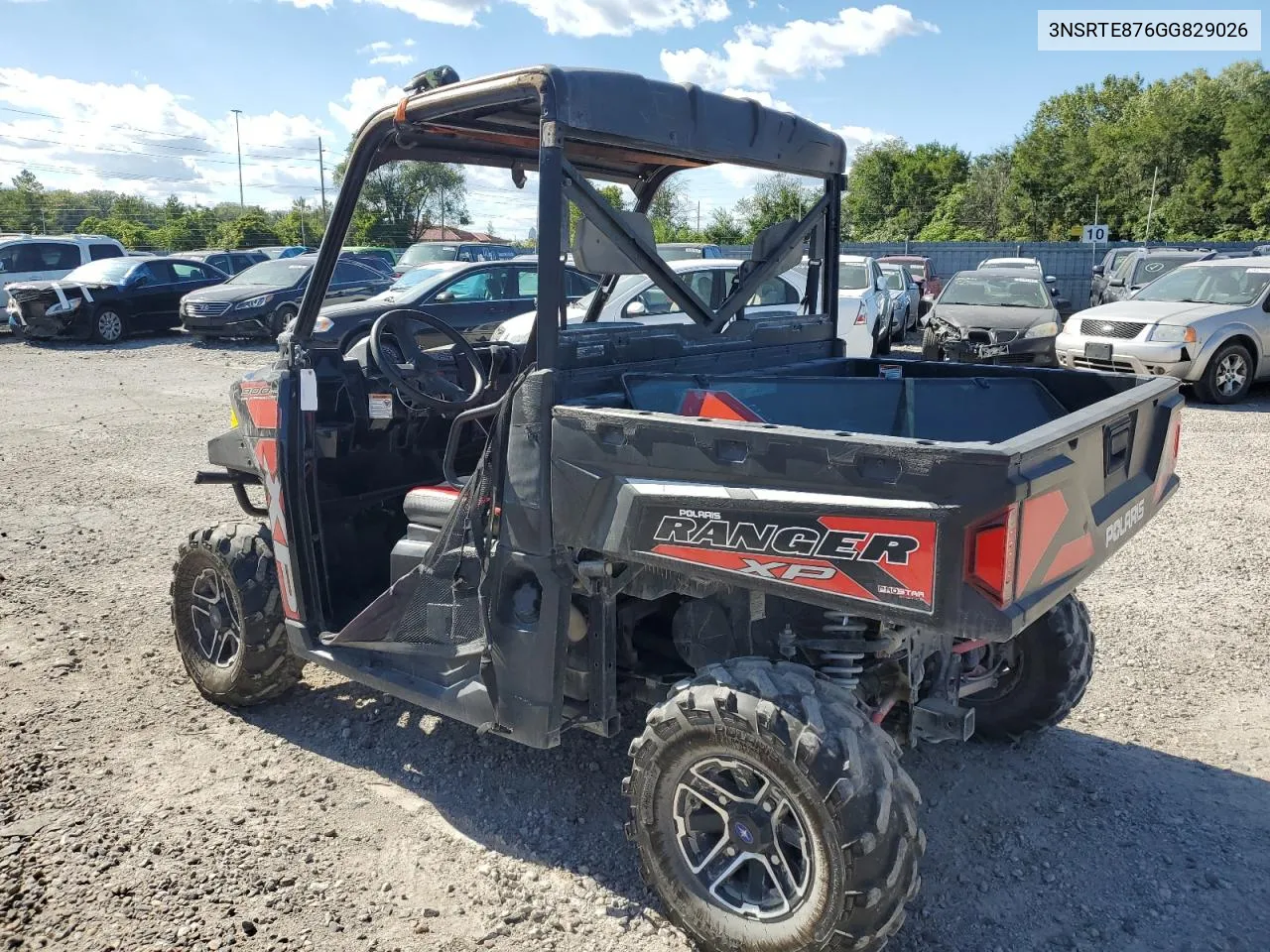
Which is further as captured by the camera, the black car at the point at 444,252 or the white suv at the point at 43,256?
the white suv at the point at 43,256

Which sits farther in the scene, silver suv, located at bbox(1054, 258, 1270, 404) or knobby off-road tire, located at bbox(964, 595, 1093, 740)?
silver suv, located at bbox(1054, 258, 1270, 404)

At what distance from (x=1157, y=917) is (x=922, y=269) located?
21.1 meters

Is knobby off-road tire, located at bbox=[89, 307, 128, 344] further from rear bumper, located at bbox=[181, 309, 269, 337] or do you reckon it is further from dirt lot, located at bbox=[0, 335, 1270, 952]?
dirt lot, located at bbox=[0, 335, 1270, 952]

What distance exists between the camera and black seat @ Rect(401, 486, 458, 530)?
3.32m

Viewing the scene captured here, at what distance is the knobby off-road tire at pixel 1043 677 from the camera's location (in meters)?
3.54

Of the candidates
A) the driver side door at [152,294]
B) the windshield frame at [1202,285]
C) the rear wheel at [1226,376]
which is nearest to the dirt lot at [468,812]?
the rear wheel at [1226,376]

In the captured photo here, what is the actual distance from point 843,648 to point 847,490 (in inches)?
26.2

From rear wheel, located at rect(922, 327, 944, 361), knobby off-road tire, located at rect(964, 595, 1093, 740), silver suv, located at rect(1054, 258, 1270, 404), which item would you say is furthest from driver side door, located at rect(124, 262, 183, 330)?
knobby off-road tire, located at rect(964, 595, 1093, 740)

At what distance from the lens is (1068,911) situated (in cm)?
287

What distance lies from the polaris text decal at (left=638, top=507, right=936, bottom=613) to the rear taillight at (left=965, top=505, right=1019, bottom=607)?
87mm

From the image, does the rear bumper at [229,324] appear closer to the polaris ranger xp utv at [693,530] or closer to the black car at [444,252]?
the black car at [444,252]

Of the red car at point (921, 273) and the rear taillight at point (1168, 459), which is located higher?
the red car at point (921, 273)

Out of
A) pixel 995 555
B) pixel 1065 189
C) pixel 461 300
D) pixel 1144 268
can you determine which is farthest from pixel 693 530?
pixel 1065 189

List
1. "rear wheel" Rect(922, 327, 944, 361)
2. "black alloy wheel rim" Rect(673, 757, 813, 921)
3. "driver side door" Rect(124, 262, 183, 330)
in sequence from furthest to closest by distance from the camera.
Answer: "driver side door" Rect(124, 262, 183, 330), "rear wheel" Rect(922, 327, 944, 361), "black alloy wheel rim" Rect(673, 757, 813, 921)
